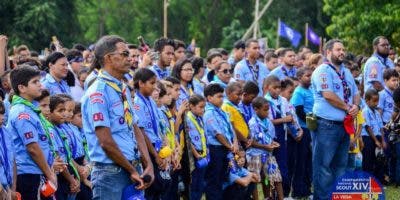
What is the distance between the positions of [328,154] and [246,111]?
3.85 feet

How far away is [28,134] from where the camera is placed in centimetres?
908

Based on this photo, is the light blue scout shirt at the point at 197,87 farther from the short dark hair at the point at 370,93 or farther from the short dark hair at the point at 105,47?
the short dark hair at the point at 105,47

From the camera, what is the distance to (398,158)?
16312 millimetres

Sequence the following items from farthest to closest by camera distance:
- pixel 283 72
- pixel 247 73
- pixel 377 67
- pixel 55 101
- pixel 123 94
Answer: pixel 377 67, pixel 283 72, pixel 247 73, pixel 55 101, pixel 123 94

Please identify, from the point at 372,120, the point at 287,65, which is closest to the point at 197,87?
the point at 287,65

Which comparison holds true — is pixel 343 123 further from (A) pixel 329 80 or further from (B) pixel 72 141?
(B) pixel 72 141

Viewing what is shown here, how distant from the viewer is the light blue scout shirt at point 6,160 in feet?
28.2

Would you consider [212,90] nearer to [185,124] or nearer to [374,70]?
[185,124]

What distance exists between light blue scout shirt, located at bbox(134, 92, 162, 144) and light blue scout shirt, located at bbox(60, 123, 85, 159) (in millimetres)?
663

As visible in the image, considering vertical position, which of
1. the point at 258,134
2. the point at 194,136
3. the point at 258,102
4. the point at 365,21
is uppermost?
the point at 365,21

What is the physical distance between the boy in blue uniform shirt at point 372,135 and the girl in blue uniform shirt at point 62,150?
22.7 ft

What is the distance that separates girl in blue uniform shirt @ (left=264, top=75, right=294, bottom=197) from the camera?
13992mm

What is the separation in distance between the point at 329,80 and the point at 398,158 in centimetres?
412

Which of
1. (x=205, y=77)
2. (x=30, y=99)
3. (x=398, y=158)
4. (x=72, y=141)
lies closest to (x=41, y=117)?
(x=30, y=99)
